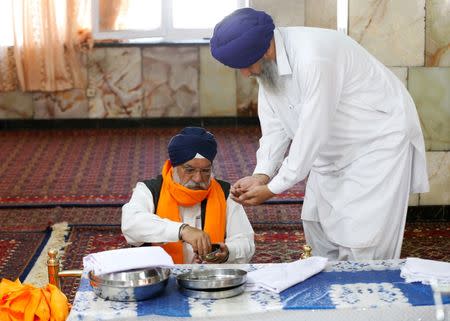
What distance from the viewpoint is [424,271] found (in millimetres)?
2424

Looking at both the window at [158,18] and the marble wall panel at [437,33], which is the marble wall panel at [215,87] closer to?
the window at [158,18]

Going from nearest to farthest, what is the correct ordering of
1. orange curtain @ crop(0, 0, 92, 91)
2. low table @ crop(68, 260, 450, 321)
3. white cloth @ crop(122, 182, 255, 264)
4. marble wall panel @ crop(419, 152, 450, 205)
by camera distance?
1. low table @ crop(68, 260, 450, 321)
2. white cloth @ crop(122, 182, 255, 264)
3. marble wall panel @ crop(419, 152, 450, 205)
4. orange curtain @ crop(0, 0, 92, 91)

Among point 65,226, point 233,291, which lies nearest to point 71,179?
point 65,226

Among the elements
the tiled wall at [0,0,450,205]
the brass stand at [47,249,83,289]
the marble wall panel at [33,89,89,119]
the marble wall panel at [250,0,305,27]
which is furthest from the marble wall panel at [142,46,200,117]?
the brass stand at [47,249,83,289]

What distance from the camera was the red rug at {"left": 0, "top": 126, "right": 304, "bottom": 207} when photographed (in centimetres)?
603

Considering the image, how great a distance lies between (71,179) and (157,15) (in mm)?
3057

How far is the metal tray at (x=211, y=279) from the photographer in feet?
7.54

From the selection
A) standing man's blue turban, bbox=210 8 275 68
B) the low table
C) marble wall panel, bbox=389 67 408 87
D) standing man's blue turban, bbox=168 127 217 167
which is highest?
standing man's blue turban, bbox=210 8 275 68

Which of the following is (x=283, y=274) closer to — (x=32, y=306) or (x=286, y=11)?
(x=32, y=306)

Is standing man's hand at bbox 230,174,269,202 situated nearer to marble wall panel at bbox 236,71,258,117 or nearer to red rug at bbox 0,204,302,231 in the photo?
red rug at bbox 0,204,302,231

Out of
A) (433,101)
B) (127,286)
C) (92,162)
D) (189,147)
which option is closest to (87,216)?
(92,162)

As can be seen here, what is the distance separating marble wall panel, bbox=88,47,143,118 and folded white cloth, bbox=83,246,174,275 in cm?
666

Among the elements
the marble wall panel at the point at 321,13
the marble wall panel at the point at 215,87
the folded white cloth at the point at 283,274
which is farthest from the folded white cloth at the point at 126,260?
the marble wall panel at the point at 215,87

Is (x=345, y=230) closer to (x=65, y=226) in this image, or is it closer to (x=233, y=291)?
(x=233, y=291)
